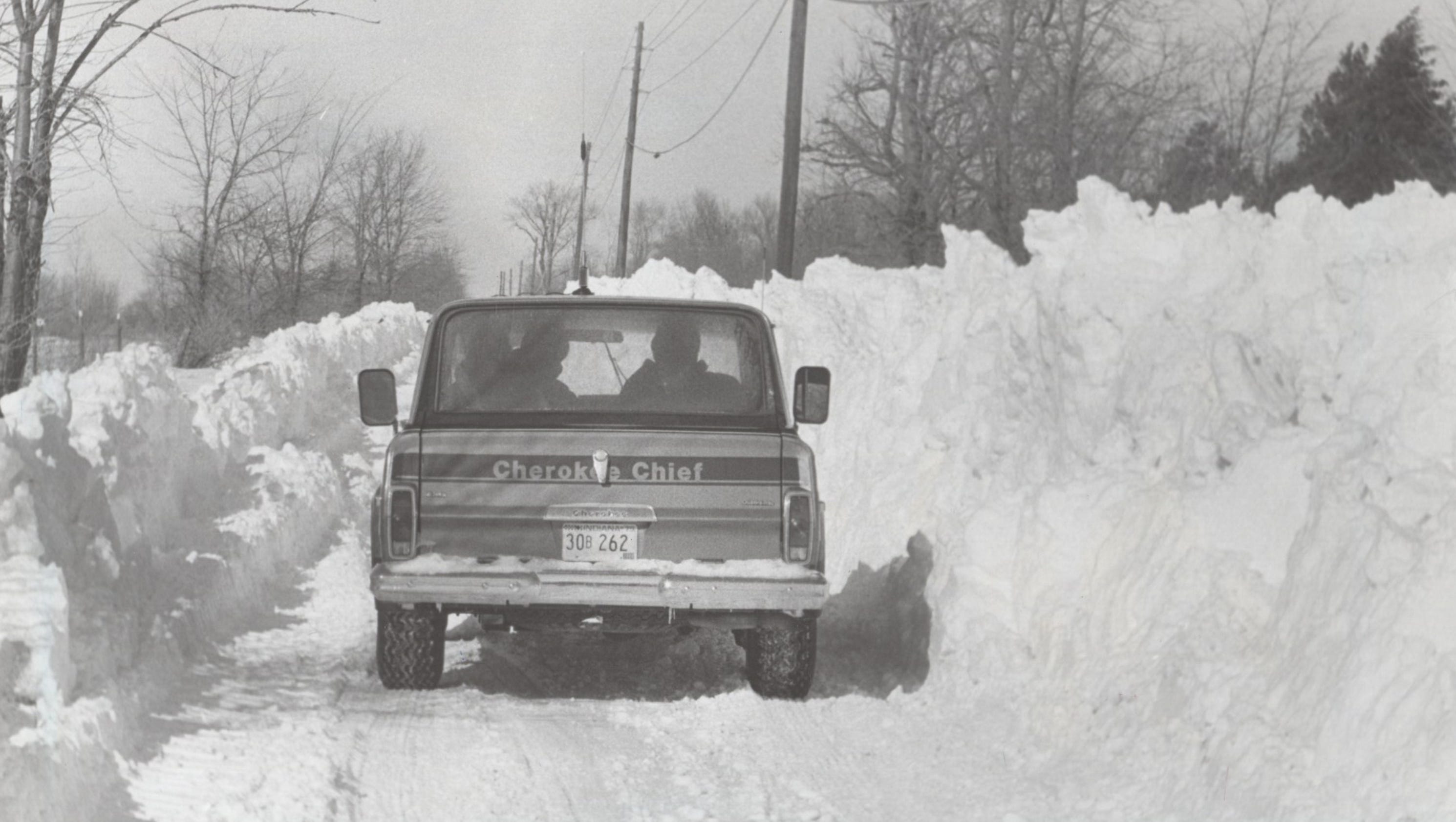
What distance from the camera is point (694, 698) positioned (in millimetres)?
7316

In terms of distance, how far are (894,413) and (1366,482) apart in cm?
829

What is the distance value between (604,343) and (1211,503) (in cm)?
324

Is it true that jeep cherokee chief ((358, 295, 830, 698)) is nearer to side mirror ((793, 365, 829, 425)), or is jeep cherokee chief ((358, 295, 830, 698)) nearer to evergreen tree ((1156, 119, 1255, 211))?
side mirror ((793, 365, 829, 425))

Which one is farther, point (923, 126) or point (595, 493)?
point (923, 126)

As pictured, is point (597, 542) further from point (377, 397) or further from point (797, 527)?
point (377, 397)

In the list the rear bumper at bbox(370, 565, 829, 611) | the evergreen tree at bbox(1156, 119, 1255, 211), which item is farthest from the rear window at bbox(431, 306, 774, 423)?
the evergreen tree at bbox(1156, 119, 1255, 211)

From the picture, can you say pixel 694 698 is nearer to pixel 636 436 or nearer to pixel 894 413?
pixel 636 436

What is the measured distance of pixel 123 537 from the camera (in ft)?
23.6

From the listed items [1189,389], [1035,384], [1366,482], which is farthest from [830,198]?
[1366,482]

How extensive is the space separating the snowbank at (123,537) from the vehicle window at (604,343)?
5.82ft

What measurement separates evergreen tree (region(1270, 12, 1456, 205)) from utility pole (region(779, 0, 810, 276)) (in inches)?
304

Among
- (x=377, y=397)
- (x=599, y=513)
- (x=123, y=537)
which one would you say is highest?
(x=377, y=397)

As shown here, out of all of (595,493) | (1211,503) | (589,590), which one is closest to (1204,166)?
(1211,503)

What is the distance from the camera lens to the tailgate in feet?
22.0
